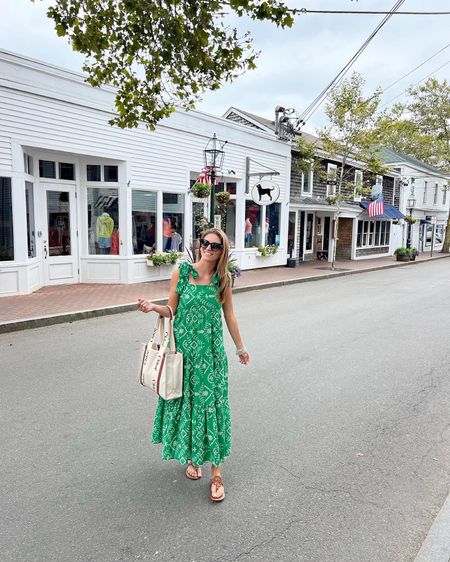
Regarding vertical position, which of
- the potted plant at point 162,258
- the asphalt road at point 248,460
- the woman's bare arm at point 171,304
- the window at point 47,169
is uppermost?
the window at point 47,169

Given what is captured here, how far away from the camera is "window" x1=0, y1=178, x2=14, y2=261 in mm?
9273

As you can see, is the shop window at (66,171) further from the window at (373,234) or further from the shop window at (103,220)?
the window at (373,234)

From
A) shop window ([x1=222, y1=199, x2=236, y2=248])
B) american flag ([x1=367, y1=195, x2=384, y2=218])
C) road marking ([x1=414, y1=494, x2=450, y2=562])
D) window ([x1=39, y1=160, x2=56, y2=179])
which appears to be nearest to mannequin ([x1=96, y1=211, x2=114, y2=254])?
window ([x1=39, y1=160, x2=56, y2=179])

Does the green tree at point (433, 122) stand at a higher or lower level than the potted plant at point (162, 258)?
higher

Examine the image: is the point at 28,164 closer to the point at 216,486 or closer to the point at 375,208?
the point at 216,486

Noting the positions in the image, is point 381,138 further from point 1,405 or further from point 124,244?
point 1,405

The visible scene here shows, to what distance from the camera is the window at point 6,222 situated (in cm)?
927

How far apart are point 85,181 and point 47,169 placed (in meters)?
1.03

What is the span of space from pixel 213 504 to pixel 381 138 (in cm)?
1805

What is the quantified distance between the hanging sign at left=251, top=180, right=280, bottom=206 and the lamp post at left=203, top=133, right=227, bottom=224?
1.62m

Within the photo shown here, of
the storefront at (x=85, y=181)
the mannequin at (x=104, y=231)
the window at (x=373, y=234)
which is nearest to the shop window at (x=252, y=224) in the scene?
the storefront at (x=85, y=181)

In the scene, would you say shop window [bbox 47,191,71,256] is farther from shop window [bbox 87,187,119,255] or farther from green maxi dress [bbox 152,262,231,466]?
green maxi dress [bbox 152,262,231,466]

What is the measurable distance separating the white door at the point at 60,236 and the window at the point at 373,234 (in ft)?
61.3

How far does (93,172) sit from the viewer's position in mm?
11656
